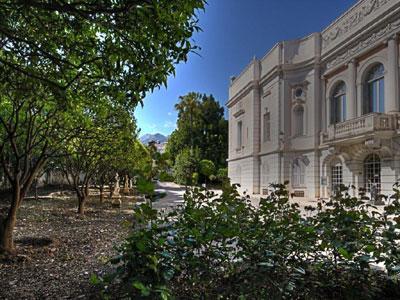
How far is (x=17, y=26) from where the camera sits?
4.61 m

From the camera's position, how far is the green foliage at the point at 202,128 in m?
49.7

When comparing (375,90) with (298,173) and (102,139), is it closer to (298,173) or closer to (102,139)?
(298,173)

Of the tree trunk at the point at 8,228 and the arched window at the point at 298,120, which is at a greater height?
the arched window at the point at 298,120

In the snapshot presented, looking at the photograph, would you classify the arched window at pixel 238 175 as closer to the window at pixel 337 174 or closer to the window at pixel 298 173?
the window at pixel 298 173

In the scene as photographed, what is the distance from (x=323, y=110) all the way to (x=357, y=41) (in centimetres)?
529

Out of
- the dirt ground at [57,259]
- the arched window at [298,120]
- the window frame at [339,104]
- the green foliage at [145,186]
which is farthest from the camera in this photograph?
the arched window at [298,120]

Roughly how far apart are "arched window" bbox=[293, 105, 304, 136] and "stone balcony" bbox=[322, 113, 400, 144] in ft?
16.4

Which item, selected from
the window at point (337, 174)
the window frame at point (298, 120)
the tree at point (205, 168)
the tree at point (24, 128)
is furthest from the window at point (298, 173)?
the tree at point (205, 168)

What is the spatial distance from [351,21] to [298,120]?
26.0 ft

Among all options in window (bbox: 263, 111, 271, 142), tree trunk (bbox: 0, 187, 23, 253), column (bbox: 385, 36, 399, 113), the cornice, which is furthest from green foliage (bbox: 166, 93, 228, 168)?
tree trunk (bbox: 0, 187, 23, 253)

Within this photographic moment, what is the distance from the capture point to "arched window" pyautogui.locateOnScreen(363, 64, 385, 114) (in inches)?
750

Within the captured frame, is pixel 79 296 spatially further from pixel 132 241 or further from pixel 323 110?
pixel 323 110

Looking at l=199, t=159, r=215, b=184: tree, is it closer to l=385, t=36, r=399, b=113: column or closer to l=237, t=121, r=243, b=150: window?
l=385, t=36, r=399, b=113: column

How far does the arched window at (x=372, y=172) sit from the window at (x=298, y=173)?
18.5 feet
